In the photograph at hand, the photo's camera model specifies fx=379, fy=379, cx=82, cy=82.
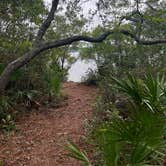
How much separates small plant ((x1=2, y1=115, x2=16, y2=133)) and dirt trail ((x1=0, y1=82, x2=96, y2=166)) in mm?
204

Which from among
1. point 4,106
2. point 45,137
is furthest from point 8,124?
point 45,137

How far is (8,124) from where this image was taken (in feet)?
29.8

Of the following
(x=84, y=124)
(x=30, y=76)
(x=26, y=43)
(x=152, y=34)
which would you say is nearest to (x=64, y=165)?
(x=84, y=124)

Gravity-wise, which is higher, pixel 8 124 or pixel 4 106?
pixel 4 106

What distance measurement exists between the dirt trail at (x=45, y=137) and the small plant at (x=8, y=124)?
0.67 feet

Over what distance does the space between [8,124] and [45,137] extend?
1.24 meters

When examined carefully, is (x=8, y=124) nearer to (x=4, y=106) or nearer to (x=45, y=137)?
(x=4, y=106)

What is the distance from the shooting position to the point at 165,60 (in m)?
15.1

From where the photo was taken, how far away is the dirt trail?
7.00 m

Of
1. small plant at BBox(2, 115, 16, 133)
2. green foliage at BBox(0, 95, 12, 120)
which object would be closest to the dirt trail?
small plant at BBox(2, 115, 16, 133)

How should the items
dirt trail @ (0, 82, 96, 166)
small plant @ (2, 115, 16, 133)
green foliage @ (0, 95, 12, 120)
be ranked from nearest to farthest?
1. dirt trail @ (0, 82, 96, 166)
2. small plant @ (2, 115, 16, 133)
3. green foliage @ (0, 95, 12, 120)

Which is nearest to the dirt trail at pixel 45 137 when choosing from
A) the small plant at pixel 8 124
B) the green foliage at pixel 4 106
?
the small plant at pixel 8 124

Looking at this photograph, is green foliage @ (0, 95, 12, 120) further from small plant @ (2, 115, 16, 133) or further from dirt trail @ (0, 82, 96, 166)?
dirt trail @ (0, 82, 96, 166)

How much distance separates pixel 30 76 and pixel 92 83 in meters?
7.19
